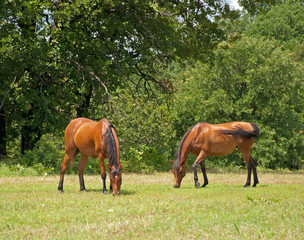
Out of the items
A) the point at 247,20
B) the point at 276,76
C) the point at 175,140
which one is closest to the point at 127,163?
the point at 175,140

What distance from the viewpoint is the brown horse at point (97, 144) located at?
10750mm

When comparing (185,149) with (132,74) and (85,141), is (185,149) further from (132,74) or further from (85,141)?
(132,74)

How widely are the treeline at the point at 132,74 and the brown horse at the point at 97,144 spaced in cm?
366

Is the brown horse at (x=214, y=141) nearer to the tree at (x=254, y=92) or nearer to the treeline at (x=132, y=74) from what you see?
the treeline at (x=132, y=74)

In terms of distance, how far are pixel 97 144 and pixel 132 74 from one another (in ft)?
36.8

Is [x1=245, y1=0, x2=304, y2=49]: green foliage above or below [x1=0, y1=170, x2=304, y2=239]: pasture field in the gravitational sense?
above

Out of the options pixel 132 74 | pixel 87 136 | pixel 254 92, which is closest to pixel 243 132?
pixel 87 136

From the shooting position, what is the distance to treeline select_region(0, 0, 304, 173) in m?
17.9

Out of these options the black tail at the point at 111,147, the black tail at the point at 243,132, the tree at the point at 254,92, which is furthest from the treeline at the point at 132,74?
the black tail at the point at 111,147

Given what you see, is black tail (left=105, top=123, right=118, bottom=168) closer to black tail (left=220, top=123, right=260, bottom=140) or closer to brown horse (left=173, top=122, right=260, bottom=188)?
brown horse (left=173, top=122, right=260, bottom=188)

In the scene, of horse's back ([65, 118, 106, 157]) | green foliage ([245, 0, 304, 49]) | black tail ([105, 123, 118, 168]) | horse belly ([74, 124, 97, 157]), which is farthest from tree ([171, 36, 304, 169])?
green foliage ([245, 0, 304, 49])

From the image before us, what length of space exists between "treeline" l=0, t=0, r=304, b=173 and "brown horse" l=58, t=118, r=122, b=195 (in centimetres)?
366

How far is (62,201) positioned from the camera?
952 cm

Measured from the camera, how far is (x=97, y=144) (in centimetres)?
1158
